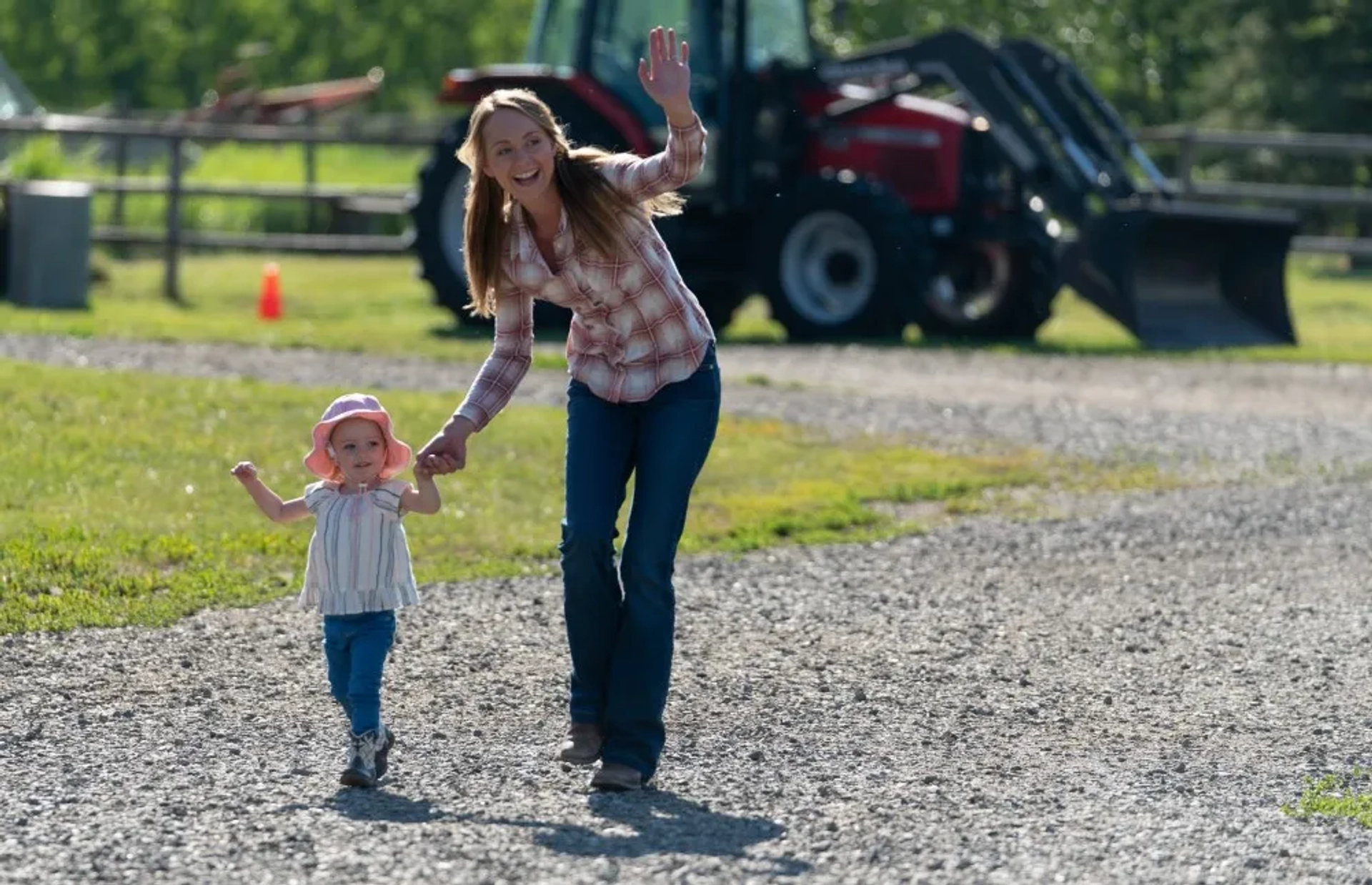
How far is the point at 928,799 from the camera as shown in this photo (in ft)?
19.9

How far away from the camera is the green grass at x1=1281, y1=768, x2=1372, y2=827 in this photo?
6.00 m

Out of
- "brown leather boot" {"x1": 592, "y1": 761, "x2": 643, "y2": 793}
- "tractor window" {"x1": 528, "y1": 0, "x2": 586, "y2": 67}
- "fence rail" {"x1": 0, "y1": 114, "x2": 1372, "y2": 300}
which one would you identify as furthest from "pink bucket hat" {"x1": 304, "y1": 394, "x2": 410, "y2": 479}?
"fence rail" {"x1": 0, "y1": 114, "x2": 1372, "y2": 300}

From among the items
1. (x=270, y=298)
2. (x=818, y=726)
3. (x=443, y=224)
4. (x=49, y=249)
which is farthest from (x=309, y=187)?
(x=818, y=726)

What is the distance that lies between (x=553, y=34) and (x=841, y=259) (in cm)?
312

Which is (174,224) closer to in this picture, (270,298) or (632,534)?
(270,298)

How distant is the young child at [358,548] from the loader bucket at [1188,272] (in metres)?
12.7

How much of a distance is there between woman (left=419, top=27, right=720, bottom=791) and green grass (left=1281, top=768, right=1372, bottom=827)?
157 centimetres

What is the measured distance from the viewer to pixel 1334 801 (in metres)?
6.13

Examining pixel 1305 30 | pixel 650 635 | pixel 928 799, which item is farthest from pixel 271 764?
pixel 1305 30

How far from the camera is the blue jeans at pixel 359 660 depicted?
6.21 m

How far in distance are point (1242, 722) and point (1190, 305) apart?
12.7 m

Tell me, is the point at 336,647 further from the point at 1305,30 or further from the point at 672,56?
the point at 1305,30

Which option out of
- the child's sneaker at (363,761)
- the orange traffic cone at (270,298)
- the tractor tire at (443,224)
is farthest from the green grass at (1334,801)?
the orange traffic cone at (270,298)

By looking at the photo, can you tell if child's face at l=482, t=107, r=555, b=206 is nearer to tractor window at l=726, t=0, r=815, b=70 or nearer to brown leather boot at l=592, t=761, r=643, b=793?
brown leather boot at l=592, t=761, r=643, b=793
